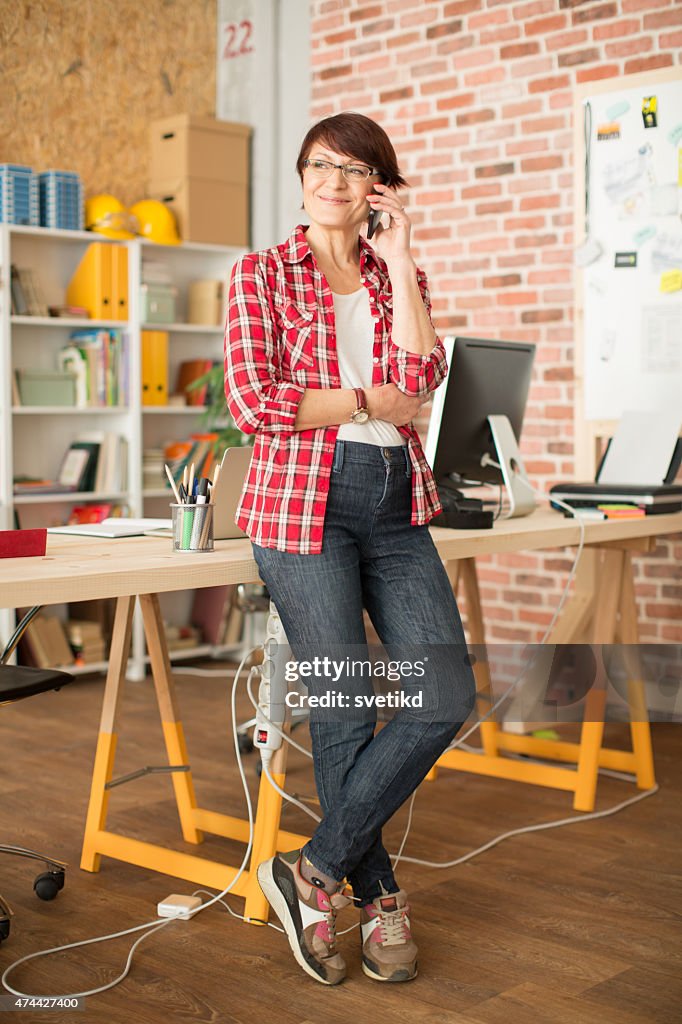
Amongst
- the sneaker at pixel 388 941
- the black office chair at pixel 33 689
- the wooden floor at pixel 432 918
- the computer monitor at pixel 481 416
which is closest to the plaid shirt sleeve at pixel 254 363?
the black office chair at pixel 33 689

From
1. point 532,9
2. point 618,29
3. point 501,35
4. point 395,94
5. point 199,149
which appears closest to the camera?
point 618,29

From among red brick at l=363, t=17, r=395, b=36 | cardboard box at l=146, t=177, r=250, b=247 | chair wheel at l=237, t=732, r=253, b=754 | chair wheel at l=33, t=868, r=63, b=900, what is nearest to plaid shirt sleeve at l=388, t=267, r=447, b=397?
chair wheel at l=33, t=868, r=63, b=900

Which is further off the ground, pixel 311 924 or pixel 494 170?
pixel 494 170

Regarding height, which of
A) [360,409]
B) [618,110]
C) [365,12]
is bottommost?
[360,409]

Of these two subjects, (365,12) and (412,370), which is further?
(365,12)

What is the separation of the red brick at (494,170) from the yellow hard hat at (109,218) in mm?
1410

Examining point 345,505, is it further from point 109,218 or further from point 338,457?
point 109,218

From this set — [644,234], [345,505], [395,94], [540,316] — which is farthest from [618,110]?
[345,505]

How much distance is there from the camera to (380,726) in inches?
93.7

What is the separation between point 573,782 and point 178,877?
1164mm

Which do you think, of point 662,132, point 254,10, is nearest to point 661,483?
point 662,132

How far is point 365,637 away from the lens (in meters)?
2.20

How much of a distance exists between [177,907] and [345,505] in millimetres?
935

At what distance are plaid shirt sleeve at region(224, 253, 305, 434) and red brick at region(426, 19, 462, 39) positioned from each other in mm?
2820
